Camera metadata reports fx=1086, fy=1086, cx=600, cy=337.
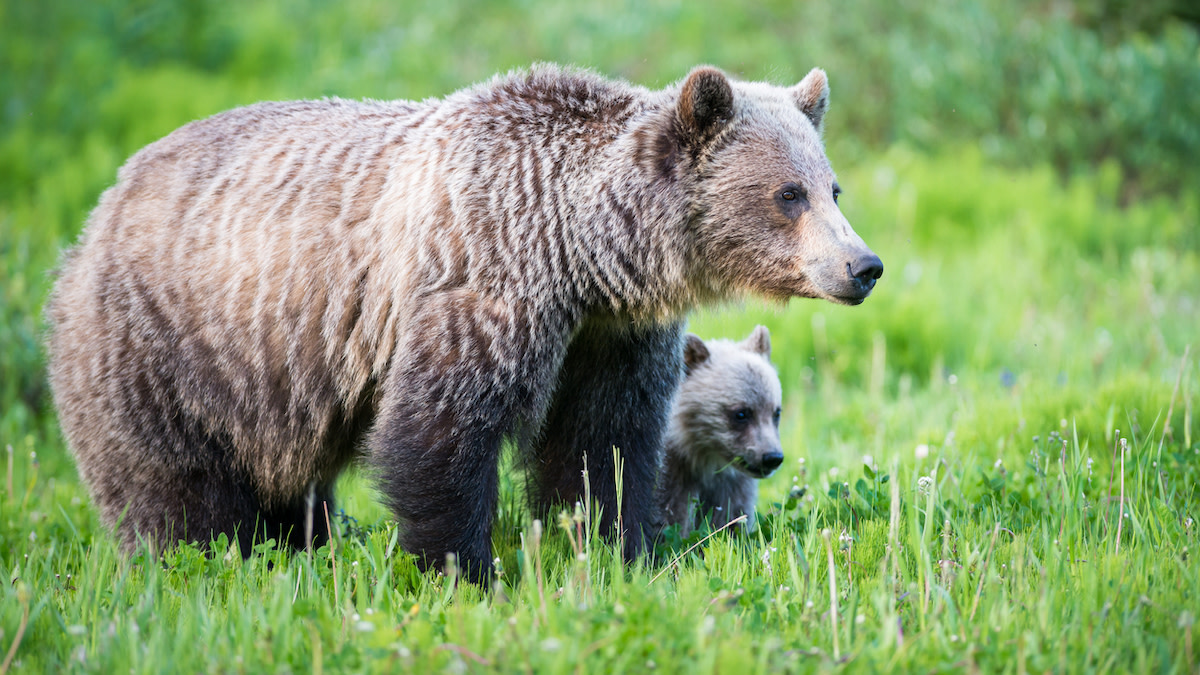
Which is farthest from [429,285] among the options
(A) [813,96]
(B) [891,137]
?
(B) [891,137]

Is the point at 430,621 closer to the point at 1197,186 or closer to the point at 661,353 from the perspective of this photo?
the point at 661,353

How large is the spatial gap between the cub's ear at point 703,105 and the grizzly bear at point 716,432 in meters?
1.76

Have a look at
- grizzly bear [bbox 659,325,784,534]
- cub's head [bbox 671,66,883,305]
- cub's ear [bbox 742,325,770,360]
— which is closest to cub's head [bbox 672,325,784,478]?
grizzly bear [bbox 659,325,784,534]

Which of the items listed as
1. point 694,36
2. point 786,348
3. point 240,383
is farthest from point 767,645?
point 694,36

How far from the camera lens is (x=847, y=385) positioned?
8414 mm

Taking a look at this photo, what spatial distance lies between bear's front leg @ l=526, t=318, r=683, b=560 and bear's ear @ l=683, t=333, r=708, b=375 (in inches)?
44.3

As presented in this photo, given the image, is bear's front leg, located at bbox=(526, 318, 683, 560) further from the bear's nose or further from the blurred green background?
the bear's nose

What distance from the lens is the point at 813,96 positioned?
4.60 m

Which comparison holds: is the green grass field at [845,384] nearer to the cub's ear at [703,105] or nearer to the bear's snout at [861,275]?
the bear's snout at [861,275]

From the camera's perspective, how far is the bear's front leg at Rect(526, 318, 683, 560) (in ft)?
14.6

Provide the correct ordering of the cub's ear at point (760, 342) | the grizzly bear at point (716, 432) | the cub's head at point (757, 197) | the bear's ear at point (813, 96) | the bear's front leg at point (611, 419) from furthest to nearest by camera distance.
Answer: the cub's ear at point (760, 342)
the grizzly bear at point (716, 432)
the bear's ear at point (813, 96)
the bear's front leg at point (611, 419)
the cub's head at point (757, 197)

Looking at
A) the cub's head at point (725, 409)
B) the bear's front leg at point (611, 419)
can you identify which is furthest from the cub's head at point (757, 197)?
the cub's head at point (725, 409)

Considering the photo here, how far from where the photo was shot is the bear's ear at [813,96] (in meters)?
4.59

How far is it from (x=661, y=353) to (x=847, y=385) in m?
4.23
